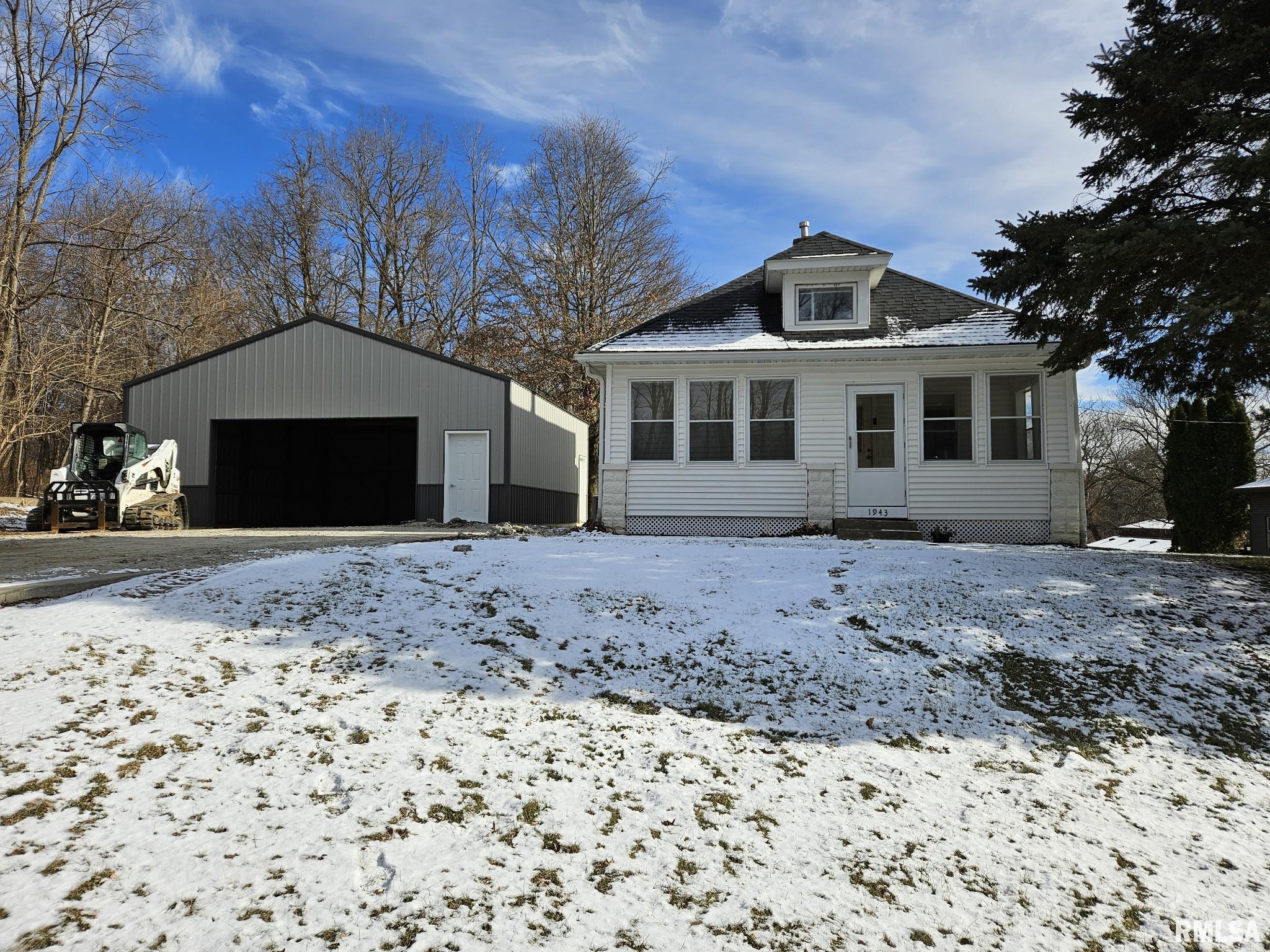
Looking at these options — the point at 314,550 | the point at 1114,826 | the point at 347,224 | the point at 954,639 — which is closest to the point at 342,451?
the point at 347,224

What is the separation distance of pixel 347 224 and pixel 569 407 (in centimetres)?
1119

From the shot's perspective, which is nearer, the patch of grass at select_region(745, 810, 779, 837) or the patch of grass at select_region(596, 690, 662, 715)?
the patch of grass at select_region(745, 810, 779, 837)

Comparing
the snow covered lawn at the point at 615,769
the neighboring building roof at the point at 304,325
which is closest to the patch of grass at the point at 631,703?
the snow covered lawn at the point at 615,769

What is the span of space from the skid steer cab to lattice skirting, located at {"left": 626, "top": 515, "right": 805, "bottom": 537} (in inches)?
378

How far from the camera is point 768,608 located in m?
6.39

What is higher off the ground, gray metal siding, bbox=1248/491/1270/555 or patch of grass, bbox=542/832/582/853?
gray metal siding, bbox=1248/491/1270/555

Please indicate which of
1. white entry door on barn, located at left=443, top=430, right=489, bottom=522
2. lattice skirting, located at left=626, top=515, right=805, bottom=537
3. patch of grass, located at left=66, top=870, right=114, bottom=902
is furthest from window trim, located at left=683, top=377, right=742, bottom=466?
patch of grass, located at left=66, top=870, right=114, bottom=902

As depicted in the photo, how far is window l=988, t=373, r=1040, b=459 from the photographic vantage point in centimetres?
1259

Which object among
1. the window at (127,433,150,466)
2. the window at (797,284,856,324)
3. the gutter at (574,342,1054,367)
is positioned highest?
the window at (797,284,856,324)

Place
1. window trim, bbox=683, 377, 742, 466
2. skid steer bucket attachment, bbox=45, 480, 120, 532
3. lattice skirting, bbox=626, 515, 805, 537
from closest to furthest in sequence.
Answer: lattice skirting, bbox=626, 515, 805, 537 → window trim, bbox=683, 377, 742, 466 → skid steer bucket attachment, bbox=45, 480, 120, 532

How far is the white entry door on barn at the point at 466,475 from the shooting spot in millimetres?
16797

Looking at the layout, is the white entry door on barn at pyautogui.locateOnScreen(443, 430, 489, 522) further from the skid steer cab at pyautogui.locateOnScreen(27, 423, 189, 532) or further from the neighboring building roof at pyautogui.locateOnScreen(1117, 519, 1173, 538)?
the neighboring building roof at pyautogui.locateOnScreen(1117, 519, 1173, 538)

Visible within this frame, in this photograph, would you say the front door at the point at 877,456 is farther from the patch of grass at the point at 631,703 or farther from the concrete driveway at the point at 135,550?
the patch of grass at the point at 631,703

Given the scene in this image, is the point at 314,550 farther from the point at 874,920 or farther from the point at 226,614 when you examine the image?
the point at 874,920
